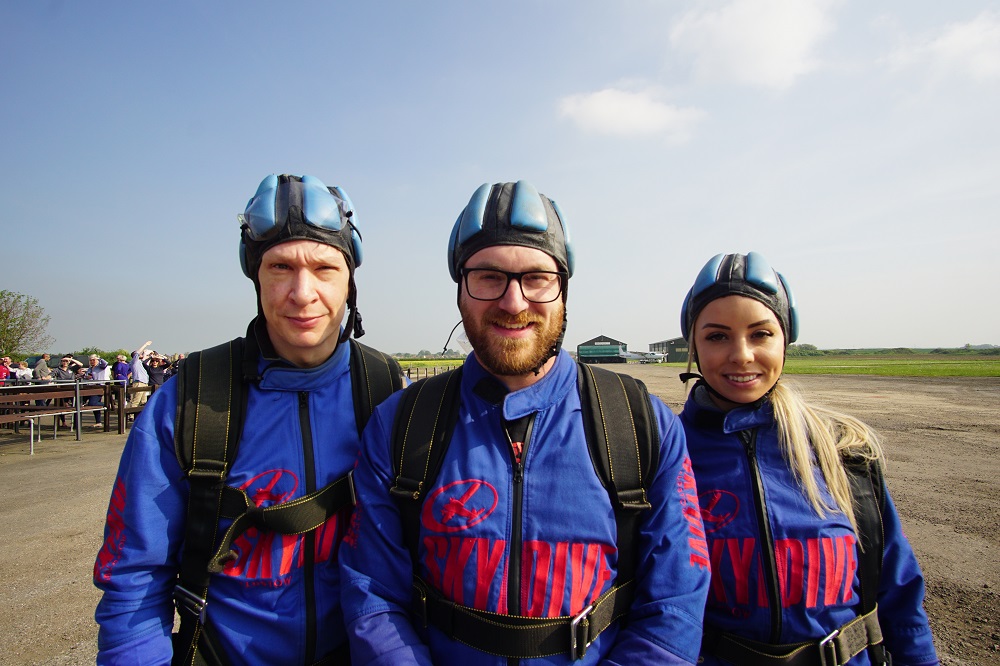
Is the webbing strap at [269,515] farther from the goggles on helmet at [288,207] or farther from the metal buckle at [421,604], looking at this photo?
the goggles on helmet at [288,207]

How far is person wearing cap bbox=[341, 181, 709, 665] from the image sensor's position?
1848mm

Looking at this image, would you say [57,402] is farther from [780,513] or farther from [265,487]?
[780,513]

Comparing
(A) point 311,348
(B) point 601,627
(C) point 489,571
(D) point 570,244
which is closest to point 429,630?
(C) point 489,571

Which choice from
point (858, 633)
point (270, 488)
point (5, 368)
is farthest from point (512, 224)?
point (5, 368)

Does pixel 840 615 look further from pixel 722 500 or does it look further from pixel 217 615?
pixel 217 615

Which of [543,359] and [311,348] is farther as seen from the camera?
[311,348]

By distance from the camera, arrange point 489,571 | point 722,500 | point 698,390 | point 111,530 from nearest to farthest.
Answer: point 489,571 < point 111,530 < point 722,500 < point 698,390

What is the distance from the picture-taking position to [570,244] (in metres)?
2.38

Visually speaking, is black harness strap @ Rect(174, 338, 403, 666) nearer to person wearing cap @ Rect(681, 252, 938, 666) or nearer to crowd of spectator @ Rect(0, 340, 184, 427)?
person wearing cap @ Rect(681, 252, 938, 666)

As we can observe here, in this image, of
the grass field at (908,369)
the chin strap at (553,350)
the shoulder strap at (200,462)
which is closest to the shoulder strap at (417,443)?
the chin strap at (553,350)

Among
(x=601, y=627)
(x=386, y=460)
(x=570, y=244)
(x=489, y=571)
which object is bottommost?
(x=601, y=627)

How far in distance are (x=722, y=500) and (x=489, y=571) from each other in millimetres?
1203

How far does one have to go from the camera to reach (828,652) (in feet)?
6.89

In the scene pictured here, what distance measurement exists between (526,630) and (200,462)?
148cm
